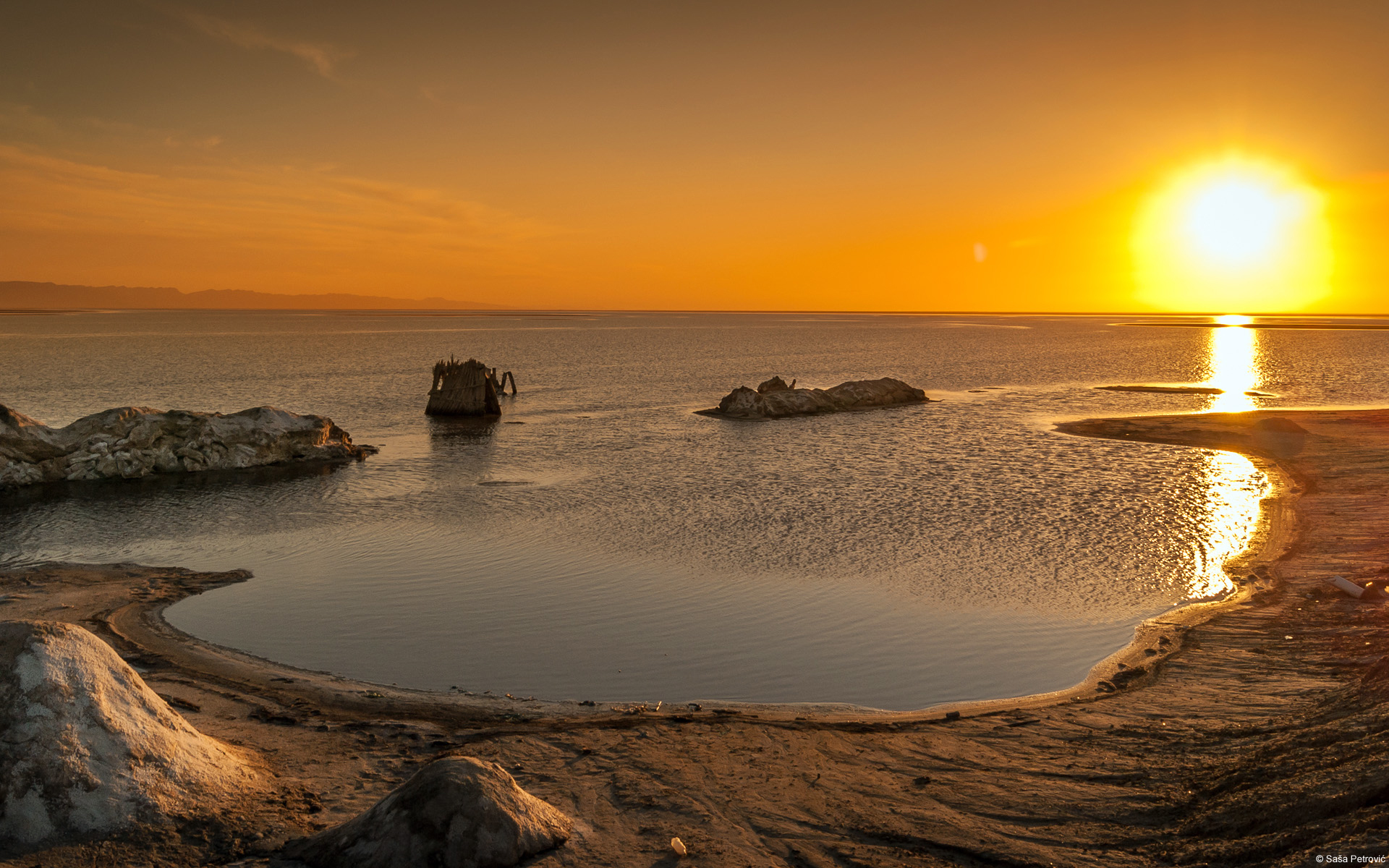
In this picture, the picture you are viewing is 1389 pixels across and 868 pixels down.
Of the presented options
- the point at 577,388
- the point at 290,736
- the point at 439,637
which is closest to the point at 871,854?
the point at 290,736

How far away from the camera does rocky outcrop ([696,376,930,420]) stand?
39.4m

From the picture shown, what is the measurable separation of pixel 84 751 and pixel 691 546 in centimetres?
1169

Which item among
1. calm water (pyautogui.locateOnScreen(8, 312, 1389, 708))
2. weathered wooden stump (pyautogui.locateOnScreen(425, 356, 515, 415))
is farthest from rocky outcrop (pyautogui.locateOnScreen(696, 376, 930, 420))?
weathered wooden stump (pyautogui.locateOnScreen(425, 356, 515, 415))

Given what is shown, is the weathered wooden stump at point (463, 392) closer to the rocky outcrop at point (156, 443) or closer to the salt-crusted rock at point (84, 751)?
the rocky outcrop at point (156, 443)

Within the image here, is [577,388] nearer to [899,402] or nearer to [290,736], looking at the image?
[899,402]

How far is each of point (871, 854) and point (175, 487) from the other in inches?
927

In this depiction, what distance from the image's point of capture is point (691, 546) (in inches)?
667

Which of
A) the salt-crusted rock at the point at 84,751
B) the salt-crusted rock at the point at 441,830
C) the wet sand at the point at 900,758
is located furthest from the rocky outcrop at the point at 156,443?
the salt-crusted rock at the point at 441,830

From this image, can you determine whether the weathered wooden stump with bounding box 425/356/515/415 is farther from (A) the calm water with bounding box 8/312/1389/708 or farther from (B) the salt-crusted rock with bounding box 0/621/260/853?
(B) the salt-crusted rock with bounding box 0/621/260/853

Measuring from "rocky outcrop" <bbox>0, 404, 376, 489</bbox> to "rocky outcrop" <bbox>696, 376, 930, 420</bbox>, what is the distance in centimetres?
1748

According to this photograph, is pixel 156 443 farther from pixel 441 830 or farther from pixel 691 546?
pixel 441 830

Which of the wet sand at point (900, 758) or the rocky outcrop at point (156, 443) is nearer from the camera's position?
the wet sand at point (900, 758)

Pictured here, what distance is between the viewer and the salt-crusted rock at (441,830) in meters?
5.70

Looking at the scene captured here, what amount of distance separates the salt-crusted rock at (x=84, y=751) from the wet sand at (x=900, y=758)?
246 millimetres
